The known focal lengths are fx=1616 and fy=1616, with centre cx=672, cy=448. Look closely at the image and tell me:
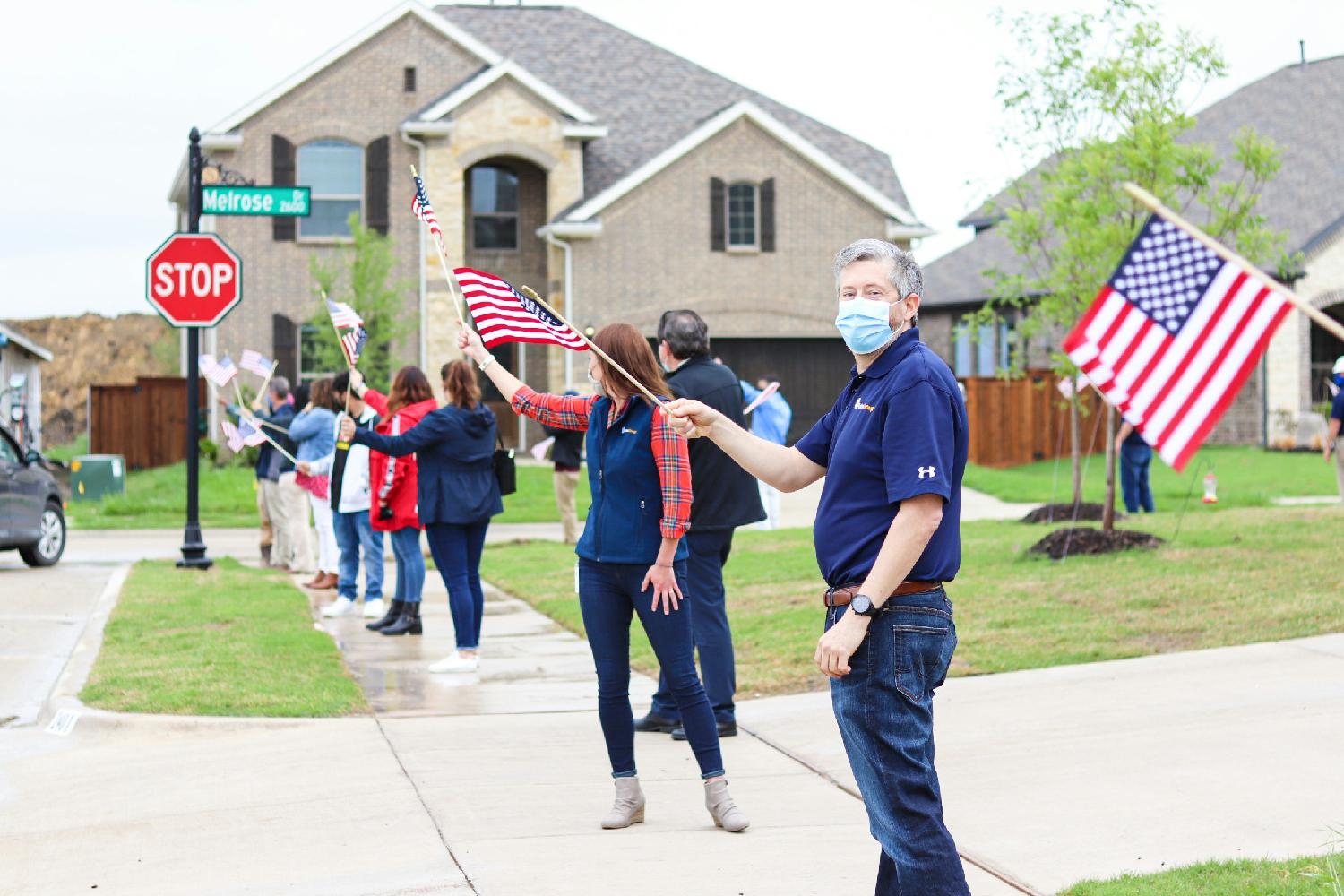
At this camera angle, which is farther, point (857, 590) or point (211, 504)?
point (211, 504)

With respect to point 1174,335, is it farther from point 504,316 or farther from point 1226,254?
point 504,316

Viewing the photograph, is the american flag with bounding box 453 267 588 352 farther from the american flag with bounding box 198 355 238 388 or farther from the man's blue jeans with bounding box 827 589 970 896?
the american flag with bounding box 198 355 238 388

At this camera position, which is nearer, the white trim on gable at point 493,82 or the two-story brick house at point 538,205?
the white trim on gable at point 493,82

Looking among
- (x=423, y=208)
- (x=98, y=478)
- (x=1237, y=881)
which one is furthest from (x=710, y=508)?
(x=98, y=478)

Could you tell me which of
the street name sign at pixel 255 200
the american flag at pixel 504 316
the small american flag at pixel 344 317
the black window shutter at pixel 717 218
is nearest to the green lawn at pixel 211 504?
the street name sign at pixel 255 200

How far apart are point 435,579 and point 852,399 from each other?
11409mm

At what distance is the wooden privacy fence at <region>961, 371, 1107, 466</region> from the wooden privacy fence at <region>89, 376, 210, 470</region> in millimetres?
15961

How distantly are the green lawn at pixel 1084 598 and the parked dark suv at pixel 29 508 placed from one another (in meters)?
4.75

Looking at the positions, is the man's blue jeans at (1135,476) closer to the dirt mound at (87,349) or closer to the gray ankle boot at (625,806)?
the gray ankle boot at (625,806)

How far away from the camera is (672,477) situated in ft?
21.2

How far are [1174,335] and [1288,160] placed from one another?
3196cm

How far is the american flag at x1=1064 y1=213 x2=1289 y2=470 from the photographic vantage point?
5.29 metres

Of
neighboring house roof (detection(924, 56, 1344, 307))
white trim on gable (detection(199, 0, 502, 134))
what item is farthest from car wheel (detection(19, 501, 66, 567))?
neighboring house roof (detection(924, 56, 1344, 307))

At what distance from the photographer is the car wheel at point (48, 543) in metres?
16.5
